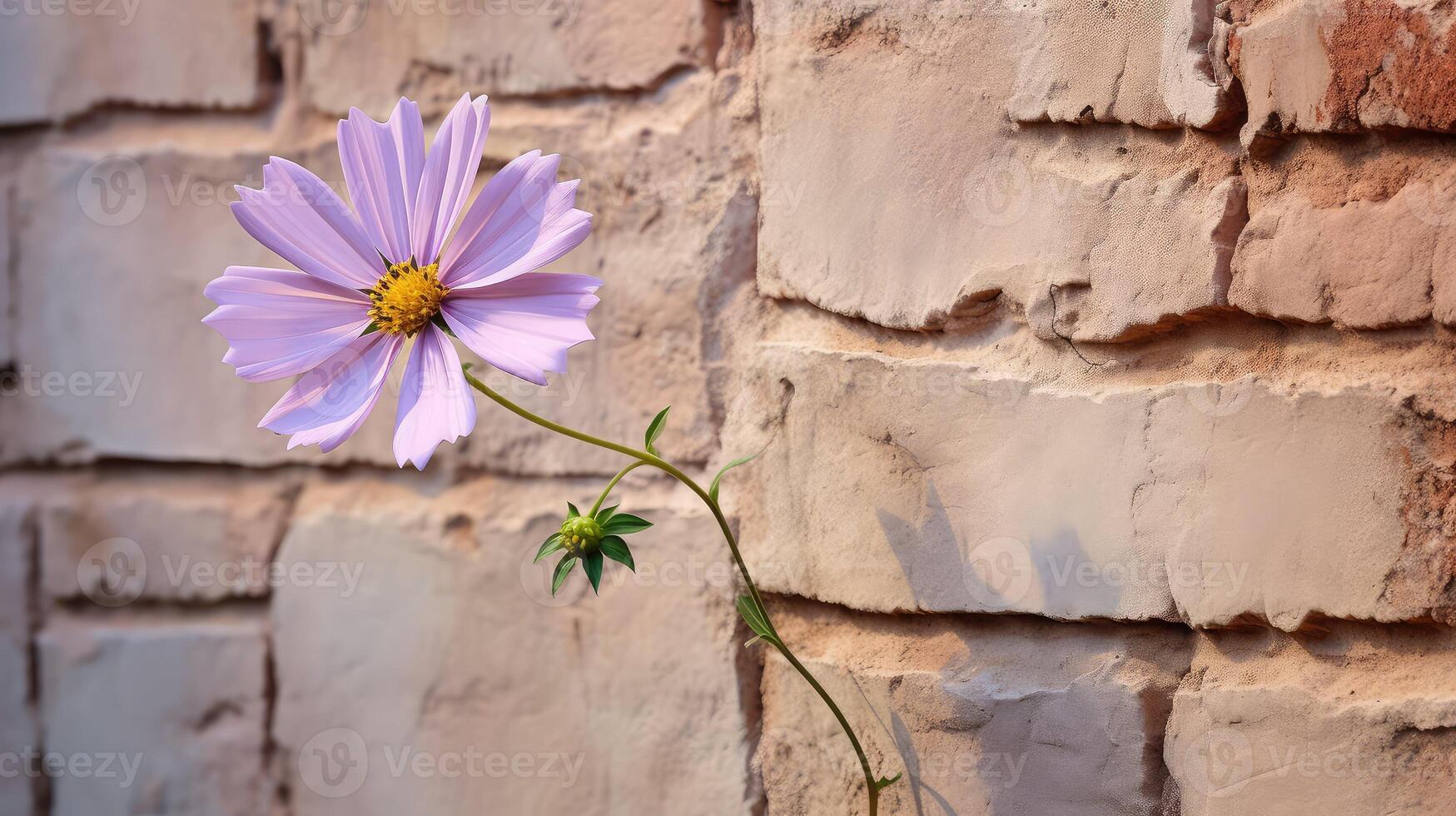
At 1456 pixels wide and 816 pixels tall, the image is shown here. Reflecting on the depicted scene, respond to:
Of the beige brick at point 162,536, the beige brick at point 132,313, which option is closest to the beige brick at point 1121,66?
the beige brick at point 132,313

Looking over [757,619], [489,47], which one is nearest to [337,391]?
[757,619]

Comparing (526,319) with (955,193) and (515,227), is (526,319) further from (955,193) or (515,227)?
(955,193)

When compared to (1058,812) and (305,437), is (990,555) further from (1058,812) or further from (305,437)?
(305,437)

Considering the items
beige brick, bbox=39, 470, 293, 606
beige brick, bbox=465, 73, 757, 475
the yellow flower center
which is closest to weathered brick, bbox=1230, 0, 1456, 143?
beige brick, bbox=465, 73, 757, 475

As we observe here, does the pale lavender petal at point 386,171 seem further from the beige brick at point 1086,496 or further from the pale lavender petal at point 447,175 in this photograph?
the beige brick at point 1086,496

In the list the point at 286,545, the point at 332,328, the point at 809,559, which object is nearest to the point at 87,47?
the point at 286,545

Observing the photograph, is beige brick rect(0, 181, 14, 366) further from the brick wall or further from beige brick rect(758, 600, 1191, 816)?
beige brick rect(758, 600, 1191, 816)

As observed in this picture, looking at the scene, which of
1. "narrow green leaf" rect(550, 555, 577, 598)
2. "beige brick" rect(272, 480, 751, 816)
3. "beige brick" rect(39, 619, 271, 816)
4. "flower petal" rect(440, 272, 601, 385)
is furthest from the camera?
"beige brick" rect(39, 619, 271, 816)
